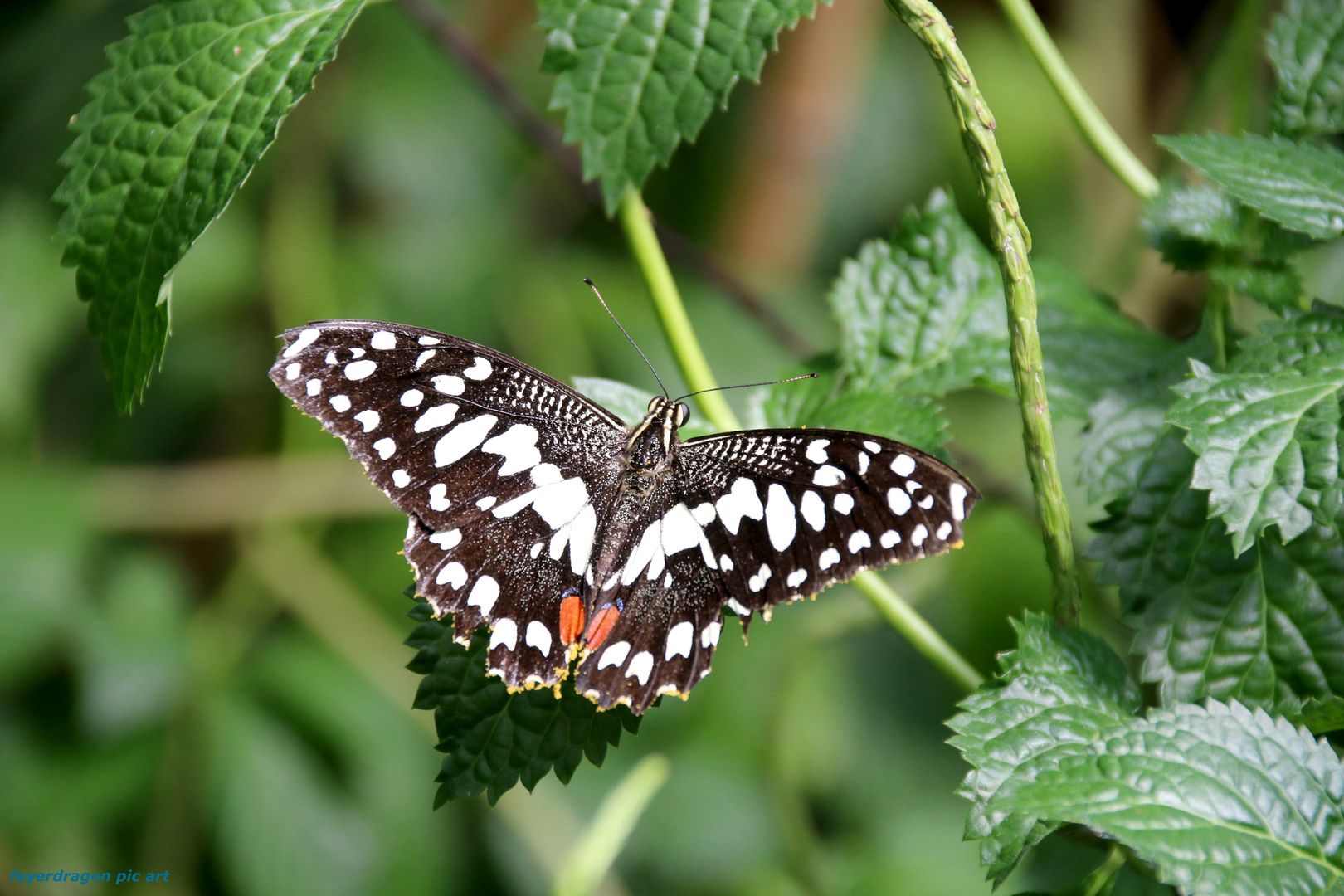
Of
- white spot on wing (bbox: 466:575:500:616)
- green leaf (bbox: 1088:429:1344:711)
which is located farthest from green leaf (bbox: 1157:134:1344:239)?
white spot on wing (bbox: 466:575:500:616)

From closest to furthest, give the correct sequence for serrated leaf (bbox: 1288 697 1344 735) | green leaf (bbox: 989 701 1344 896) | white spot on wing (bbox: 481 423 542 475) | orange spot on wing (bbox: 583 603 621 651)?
1. green leaf (bbox: 989 701 1344 896)
2. serrated leaf (bbox: 1288 697 1344 735)
3. orange spot on wing (bbox: 583 603 621 651)
4. white spot on wing (bbox: 481 423 542 475)

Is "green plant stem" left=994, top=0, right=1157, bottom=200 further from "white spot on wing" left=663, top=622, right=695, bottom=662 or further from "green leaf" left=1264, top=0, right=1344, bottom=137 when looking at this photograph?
"white spot on wing" left=663, top=622, right=695, bottom=662

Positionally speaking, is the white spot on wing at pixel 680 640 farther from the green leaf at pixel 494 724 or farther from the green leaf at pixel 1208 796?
the green leaf at pixel 1208 796

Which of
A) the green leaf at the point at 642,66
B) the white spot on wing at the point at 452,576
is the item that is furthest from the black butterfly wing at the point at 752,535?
the green leaf at the point at 642,66

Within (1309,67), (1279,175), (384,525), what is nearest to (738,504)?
(1279,175)

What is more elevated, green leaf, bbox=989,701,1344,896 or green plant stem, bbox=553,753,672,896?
green leaf, bbox=989,701,1344,896

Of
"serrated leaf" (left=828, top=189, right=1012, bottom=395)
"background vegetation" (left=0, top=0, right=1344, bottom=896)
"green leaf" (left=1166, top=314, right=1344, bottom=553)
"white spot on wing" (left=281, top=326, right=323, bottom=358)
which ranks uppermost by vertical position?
"green leaf" (left=1166, top=314, right=1344, bottom=553)

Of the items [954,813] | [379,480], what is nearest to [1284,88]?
[379,480]
